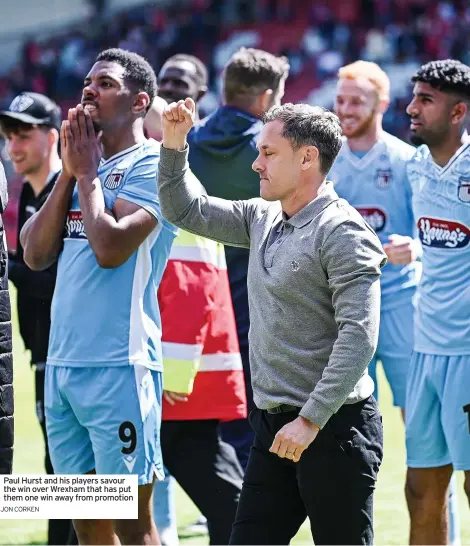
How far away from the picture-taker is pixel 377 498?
655 centimetres

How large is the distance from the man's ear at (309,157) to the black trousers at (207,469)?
5.60 ft

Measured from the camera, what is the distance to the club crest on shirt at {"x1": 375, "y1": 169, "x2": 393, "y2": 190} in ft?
19.2

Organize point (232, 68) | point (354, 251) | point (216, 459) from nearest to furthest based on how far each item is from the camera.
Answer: point (354, 251)
point (216, 459)
point (232, 68)

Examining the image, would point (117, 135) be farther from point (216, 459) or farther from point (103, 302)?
point (216, 459)

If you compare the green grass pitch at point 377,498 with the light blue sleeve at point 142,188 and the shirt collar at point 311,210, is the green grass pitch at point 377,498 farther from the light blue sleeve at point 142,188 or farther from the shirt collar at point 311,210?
the light blue sleeve at point 142,188

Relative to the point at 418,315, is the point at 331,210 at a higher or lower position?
higher

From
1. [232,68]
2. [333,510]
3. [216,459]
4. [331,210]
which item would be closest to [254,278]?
[331,210]

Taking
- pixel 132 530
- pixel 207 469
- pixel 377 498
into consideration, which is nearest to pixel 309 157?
pixel 132 530

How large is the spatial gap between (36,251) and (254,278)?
1144 mm

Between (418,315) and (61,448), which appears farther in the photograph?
(418,315)

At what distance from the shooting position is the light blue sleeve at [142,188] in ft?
13.9

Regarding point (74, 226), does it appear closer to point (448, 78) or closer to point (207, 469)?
point (207, 469)

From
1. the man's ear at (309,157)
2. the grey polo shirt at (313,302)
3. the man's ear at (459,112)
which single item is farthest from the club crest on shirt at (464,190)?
the man's ear at (309,157)

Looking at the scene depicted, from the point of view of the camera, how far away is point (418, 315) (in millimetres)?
4945
